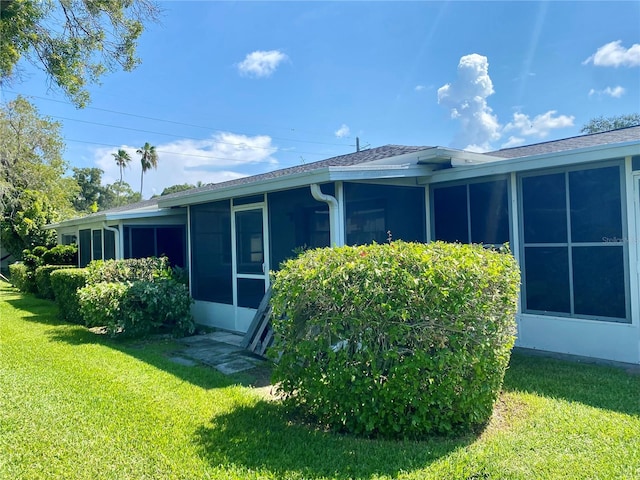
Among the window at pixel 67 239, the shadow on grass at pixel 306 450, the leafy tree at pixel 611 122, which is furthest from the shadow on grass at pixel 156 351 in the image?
the leafy tree at pixel 611 122

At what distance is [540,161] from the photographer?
5852 mm

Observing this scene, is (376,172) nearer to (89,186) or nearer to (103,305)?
(103,305)

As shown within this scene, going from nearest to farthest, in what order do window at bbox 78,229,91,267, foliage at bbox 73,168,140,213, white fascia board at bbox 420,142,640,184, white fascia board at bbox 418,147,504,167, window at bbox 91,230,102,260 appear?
1. white fascia board at bbox 420,142,640,184
2. white fascia board at bbox 418,147,504,167
3. window at bbox 91,230,102,260
4. window at bbox 78,229,91,267
5. foliage at bbox 73,168,140,213

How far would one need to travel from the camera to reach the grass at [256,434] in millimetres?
3014

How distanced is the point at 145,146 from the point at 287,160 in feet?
87.6

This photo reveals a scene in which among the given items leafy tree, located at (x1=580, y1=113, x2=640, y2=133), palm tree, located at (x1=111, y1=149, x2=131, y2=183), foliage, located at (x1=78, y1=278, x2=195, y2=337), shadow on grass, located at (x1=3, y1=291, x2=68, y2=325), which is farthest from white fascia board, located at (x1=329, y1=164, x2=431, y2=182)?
palm tree, located at (x1=111, y1=149, x2=131, y2=183)

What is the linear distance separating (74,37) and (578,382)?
340 inches

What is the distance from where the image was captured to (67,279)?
973 centimetres

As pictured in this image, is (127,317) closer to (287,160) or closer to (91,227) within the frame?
(91,227)

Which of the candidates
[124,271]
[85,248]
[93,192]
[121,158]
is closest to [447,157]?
[124,271]

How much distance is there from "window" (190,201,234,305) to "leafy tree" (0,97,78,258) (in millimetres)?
13001

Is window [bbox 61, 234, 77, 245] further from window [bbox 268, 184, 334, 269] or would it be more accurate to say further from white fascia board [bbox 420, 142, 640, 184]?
white fascia board [bbox 420, 142, 640, 184]

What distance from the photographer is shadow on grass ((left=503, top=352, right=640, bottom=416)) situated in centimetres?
413

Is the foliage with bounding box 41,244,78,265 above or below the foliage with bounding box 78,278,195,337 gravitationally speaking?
above
